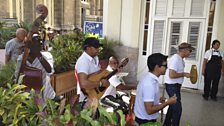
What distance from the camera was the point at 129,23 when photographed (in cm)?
686

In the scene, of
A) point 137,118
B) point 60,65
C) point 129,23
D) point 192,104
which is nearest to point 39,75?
point 137,118

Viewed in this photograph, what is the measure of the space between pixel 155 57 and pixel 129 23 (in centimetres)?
455

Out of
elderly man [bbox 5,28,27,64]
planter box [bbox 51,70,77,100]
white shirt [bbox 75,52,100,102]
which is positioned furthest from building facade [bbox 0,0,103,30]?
white shirt [bbox 75,52,100,102]

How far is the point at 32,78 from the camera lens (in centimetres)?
271

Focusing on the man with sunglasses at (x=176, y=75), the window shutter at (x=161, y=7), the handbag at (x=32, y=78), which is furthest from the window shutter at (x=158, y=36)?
the handbag at (x=32, y=78)

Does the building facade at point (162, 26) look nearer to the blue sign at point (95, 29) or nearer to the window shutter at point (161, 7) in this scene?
the window shutter at point (161, 7)

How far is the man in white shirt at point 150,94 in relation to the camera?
2.29 metres

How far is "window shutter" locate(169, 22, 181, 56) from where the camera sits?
6617 millimetres

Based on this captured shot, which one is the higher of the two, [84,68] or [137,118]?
[84,68]

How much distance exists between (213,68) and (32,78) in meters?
4.23

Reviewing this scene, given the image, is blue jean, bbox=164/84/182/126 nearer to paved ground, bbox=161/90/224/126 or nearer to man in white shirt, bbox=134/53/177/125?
paved ground, bbox=161/90/224/126

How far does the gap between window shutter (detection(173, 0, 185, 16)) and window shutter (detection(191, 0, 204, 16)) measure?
25 cm

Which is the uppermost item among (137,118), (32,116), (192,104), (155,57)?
(155,57)

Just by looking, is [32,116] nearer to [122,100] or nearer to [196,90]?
[122,100]
